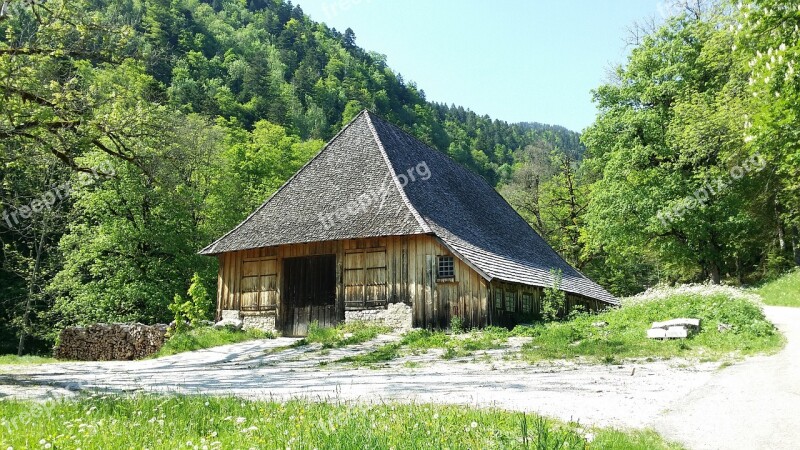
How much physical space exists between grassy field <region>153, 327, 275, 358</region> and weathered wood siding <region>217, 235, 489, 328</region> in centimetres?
226

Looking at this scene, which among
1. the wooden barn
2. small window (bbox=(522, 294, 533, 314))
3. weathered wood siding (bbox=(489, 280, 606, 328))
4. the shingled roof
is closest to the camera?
the wooden barn

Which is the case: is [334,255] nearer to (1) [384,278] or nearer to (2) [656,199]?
(1) [384,278]

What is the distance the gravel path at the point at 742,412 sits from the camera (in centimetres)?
485

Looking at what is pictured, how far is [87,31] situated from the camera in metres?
12.0

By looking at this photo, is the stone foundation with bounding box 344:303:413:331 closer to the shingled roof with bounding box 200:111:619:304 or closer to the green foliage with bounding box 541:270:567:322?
the shingled roof with bounding box 200:111:619:304

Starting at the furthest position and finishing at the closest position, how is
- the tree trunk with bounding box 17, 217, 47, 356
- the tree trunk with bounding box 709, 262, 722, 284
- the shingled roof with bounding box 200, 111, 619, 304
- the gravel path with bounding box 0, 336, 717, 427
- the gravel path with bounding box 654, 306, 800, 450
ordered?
1. the tree trunk with bounding box 709, 262, 722, 284
2. the tree trunk with bounding box 17, 217, 47, 356
3. the shingled roof with bounding box 200, 111, 619, 304
4. the gravel path with bounding box 0, 336, 717, 427
5. the gravel path with bounding box 654, 306, 800, 450

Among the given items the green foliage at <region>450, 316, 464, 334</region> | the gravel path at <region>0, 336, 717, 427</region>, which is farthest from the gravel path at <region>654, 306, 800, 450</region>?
the green foliage at <region>450, 316, 464, 334</region>

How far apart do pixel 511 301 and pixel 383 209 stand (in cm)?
559

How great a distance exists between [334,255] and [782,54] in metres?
14.4

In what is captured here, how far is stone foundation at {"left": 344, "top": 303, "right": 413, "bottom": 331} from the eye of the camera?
18.4 m

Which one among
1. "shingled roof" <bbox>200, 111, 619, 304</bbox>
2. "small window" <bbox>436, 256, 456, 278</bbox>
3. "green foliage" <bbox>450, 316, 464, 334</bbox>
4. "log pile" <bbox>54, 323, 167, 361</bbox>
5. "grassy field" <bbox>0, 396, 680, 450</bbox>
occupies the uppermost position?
"shingled roof" <bbox>200, 111, 619, 304</bbox>

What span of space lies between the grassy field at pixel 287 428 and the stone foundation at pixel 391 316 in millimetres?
12522

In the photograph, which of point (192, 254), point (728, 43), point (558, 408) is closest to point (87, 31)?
point (558, 408)

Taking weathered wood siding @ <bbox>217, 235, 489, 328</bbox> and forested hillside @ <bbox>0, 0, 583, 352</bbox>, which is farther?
weathered wood siding @ <bbox>217, 235, 489, 328</bbox>
